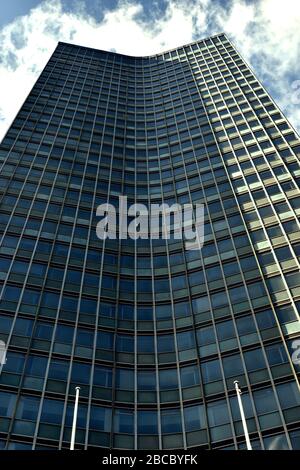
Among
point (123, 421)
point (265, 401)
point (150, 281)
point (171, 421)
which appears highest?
point (150, 281)

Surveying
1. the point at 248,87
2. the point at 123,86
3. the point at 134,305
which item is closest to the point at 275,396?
the point at 134,305

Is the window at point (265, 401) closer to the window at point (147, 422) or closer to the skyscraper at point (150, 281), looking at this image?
the skyscraper at point (150, 281)

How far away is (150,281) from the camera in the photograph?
57.6m

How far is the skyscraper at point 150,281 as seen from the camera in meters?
43.3

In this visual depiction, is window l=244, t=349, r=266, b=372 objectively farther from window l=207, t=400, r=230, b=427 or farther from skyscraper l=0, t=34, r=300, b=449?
window l=207, t=400, r=230, b=427

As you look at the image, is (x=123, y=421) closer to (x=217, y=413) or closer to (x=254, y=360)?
(x=217, y=413)

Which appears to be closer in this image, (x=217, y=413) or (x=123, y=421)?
(x=217, y=413)

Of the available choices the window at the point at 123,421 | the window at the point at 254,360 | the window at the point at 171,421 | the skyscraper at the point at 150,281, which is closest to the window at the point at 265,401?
the skyscraper at the point at 150,281

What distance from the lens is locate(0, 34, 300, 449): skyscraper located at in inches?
1705

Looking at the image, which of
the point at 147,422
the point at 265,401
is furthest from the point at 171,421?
the point at 265,401

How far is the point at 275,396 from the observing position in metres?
42.2

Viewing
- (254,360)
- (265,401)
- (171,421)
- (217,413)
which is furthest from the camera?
(254,360)

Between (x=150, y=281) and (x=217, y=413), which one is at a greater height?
(x=150, y=281)
